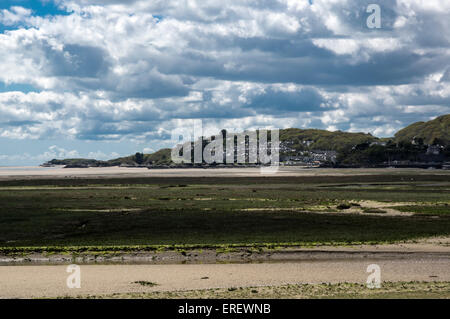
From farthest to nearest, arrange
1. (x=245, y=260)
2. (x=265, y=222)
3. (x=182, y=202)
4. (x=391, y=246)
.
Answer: (x=182, y=202) → (x=265, y=222) → (x=391, y=246) → (x=245, y=260)

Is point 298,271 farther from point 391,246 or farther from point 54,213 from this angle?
point 54,213

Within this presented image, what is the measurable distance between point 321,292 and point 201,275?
845cm

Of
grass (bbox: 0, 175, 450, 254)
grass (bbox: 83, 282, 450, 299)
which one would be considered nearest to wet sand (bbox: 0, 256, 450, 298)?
grass (bbox: 83, 282, 450, 299)

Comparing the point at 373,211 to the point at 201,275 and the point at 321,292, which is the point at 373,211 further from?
the point at 321,292

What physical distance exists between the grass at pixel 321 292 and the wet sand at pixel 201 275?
60.8 inches

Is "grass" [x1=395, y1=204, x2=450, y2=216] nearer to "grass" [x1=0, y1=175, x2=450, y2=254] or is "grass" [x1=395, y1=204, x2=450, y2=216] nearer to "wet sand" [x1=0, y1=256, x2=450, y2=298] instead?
"grass" [x1=0, y1=175, x2=450, y2=254]

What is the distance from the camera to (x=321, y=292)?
2406cm

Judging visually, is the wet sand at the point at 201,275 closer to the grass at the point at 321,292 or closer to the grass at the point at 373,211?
the grass at the point at 321,292

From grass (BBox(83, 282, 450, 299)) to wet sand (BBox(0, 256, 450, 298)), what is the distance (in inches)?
60.8


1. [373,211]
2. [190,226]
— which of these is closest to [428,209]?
[373,211]

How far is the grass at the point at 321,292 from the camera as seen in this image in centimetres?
2270
